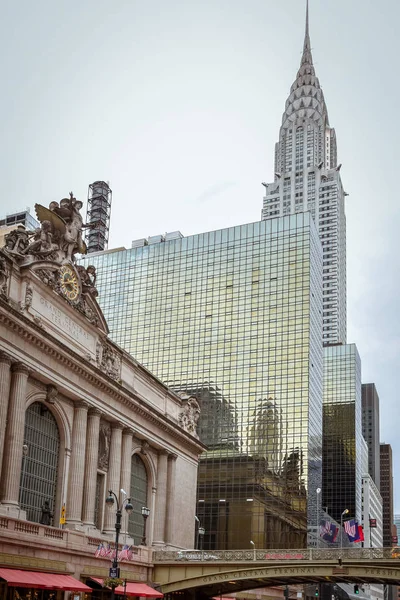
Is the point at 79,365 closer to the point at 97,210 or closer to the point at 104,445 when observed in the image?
the point at 104,445

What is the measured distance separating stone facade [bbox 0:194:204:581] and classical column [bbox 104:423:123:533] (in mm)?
80

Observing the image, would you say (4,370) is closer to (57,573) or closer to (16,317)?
(16,317)

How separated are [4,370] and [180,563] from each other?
24.9 m

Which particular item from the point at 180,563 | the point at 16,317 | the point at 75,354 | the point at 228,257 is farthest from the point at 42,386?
the point at 228,257

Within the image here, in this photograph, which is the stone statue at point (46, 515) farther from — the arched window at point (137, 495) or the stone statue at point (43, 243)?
the stone statue at point (43, 243)

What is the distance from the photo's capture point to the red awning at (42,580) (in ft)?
147

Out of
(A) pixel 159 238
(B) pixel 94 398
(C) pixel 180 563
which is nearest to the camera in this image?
(B) pixel 94 398

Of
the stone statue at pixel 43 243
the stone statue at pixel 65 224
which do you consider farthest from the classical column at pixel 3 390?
the stone statue at pixel 65 224

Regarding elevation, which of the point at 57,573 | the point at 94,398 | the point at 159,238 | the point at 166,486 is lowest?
the point at 57,573

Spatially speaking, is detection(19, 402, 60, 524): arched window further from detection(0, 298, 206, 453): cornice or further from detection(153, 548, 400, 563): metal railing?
detection(153, 548, 400, 563): metal railing

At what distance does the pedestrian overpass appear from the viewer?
2319 inches

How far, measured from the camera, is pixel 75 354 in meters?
56.5

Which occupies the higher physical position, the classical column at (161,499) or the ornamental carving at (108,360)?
the ornamental carving at (108,360)

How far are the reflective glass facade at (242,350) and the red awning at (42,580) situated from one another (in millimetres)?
67773
